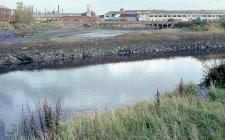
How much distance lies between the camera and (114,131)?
365 inches

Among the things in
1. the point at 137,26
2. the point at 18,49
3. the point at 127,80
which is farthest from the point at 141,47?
the point at 137,26

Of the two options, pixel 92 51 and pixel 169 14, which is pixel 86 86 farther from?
pixel 169 14

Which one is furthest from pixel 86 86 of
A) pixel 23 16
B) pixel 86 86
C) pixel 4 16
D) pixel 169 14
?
pixel 169 14

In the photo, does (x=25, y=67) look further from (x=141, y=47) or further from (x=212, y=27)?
(x=212, y=27)

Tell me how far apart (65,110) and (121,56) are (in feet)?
96.2

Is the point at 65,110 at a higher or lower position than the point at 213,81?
lower

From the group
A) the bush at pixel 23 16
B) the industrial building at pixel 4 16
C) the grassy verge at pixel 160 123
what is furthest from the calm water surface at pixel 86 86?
the industrial building at pixel 4 16

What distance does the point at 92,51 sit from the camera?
Answer: 46.7 metres

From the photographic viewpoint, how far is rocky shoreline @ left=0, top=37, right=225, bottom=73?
3781 cm

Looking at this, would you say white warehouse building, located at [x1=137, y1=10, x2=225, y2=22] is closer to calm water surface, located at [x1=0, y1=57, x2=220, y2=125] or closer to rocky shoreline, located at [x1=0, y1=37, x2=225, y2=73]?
rocky shoreline, located at [x1=0, y1=37, x2=225, y2=73]

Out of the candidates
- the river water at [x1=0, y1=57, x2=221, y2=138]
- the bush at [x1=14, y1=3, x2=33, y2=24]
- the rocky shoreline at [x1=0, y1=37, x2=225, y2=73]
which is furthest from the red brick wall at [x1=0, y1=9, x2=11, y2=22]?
the river water at [x1=0, y1=57, x2=221, y2=138]

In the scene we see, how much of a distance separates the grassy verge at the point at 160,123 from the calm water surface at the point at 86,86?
193 inches

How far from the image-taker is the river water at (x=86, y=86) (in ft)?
58.9

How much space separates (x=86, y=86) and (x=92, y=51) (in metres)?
22.6
